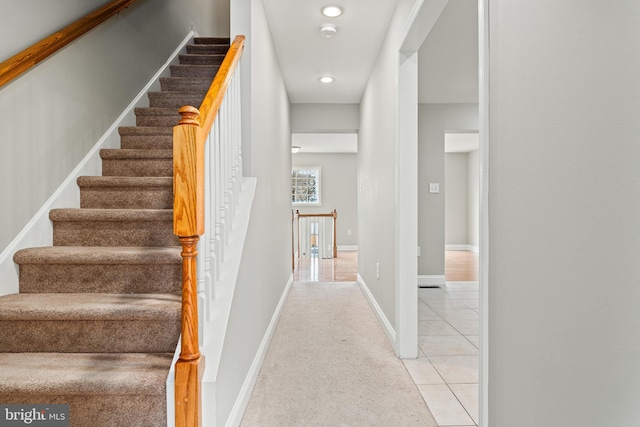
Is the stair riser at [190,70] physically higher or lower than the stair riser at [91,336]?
higher

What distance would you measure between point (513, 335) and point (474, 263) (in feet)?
21.2

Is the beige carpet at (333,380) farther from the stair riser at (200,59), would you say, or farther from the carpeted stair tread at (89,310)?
the stair riser at (200,59)

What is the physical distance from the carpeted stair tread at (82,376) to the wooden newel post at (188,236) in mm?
188

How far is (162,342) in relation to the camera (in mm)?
1548

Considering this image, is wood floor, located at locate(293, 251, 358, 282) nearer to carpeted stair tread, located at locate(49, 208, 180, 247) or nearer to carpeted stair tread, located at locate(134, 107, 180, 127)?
carpeted stair tread, located at locate(134, 107, 180, 127)

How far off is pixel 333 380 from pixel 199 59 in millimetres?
3564

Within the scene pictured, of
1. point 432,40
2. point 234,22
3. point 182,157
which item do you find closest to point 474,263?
point 432,40

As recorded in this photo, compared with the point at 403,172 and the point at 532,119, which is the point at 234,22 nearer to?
the point at 403,172

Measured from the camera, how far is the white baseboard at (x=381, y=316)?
9.04ft

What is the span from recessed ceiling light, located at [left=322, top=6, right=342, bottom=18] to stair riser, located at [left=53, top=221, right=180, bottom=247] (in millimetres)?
1912

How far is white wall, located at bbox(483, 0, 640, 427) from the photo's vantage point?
2.28 ft

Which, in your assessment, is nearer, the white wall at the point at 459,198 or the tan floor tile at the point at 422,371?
the tan floor tile at the point at 422,371

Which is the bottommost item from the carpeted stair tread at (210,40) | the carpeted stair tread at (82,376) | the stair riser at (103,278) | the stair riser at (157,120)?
the carpeted stair tread at (82,376)

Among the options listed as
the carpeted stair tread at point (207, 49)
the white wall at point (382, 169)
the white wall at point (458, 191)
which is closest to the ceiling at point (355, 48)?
the white wall at point (382, 169)
